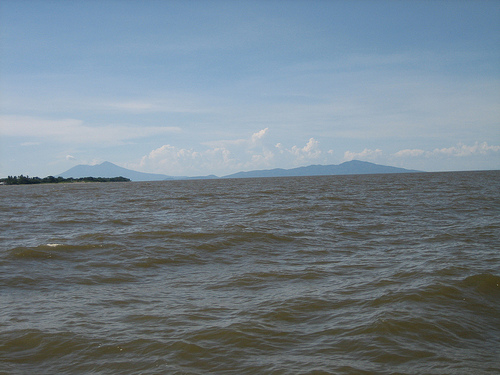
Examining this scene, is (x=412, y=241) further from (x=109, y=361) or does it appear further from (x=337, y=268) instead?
(x=109, y=361)

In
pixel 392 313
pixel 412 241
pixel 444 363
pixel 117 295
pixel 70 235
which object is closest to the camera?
pixel 444 363

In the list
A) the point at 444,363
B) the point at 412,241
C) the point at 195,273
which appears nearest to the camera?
the point at 444,363

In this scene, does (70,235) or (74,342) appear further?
(70,235)

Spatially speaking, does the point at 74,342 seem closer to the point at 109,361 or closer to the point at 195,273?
the point at 109,361

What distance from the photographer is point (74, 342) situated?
226 inches

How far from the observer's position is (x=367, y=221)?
18.7 m

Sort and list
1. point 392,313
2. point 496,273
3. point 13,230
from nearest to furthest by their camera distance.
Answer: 1. point 392,313
2. point 496,273
3. point 13,230

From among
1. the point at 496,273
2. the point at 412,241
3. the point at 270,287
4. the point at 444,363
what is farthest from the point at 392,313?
the point at 412,241

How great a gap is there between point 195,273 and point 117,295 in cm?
223

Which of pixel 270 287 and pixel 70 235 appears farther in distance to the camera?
pixel 70 235

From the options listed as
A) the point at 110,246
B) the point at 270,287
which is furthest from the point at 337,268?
the point at 110,246

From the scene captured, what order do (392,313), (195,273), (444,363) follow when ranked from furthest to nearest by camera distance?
1. (195,273)
2. (392,313)
3. (444,363)

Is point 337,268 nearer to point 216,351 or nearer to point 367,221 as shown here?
point 216,351

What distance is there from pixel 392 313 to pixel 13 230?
17679 mm
